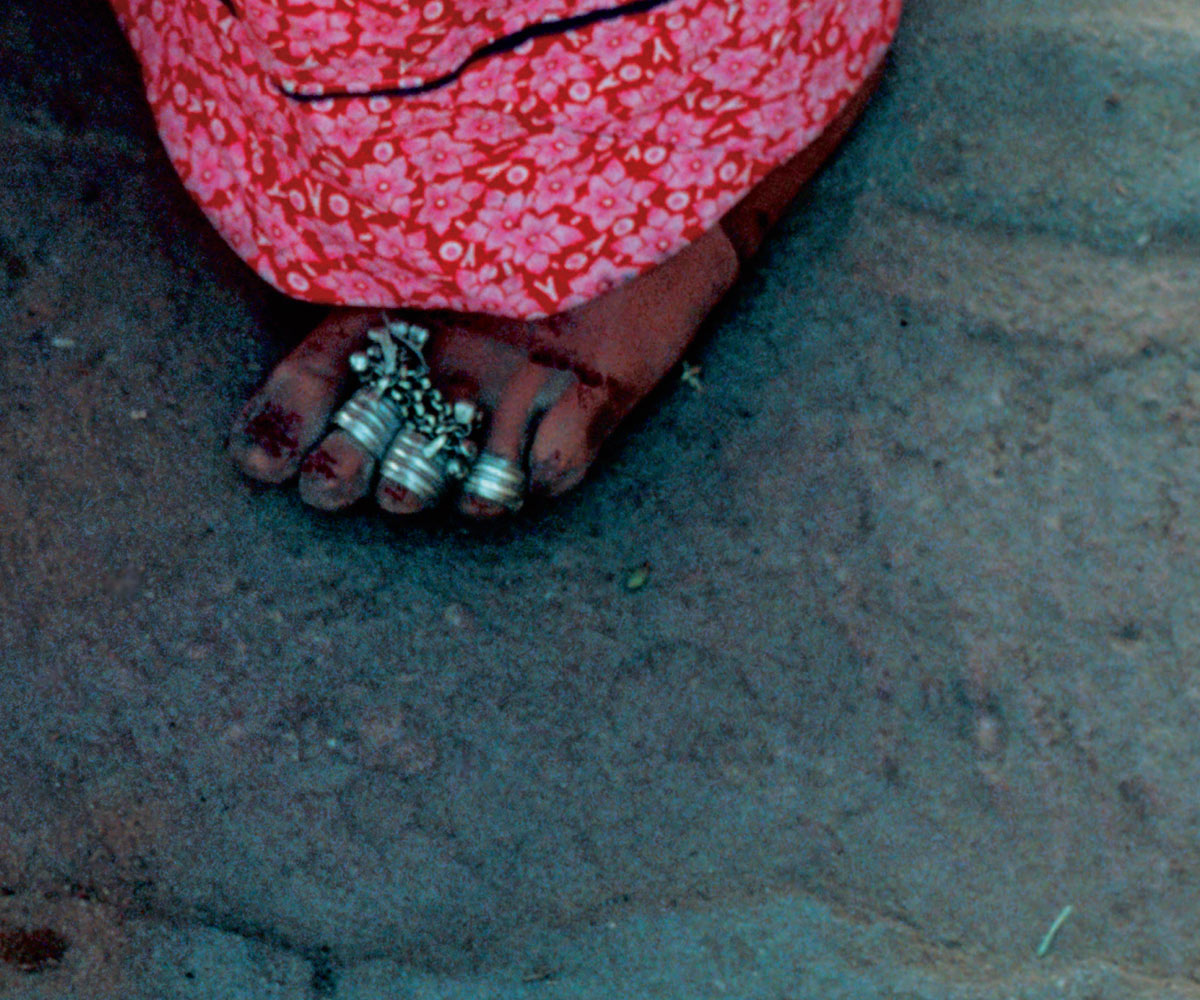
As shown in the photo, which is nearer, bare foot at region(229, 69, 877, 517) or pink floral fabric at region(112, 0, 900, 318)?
pink floral fabric at region(112, 0, 900, 318)

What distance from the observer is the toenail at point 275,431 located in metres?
1.22

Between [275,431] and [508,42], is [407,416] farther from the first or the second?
[508,42]

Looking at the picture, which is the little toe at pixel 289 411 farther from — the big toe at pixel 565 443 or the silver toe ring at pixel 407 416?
the big toe at pixel 565 443

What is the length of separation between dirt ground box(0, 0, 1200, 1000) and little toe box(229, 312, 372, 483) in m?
0.06

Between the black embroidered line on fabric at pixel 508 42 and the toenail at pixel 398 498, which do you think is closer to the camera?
the black embroidered line on fabric at pixel 508 42


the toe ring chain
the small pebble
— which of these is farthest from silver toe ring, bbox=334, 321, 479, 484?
the small pebble

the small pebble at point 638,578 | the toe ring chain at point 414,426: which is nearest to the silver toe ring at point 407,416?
the toe ring chain at point 414,426

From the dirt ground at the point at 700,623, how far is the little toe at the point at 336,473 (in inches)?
2.5

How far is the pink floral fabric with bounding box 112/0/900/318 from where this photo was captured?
1.02 meters

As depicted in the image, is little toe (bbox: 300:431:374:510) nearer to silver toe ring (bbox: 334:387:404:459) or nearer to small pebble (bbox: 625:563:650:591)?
silver toe ring (bbox: 334:387:404:459)

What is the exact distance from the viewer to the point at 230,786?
1135 mm

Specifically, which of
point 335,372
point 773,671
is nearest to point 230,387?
point 335,372

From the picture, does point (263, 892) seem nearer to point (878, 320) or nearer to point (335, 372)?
point (335, 372)

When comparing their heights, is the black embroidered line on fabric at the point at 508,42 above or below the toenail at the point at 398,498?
above
